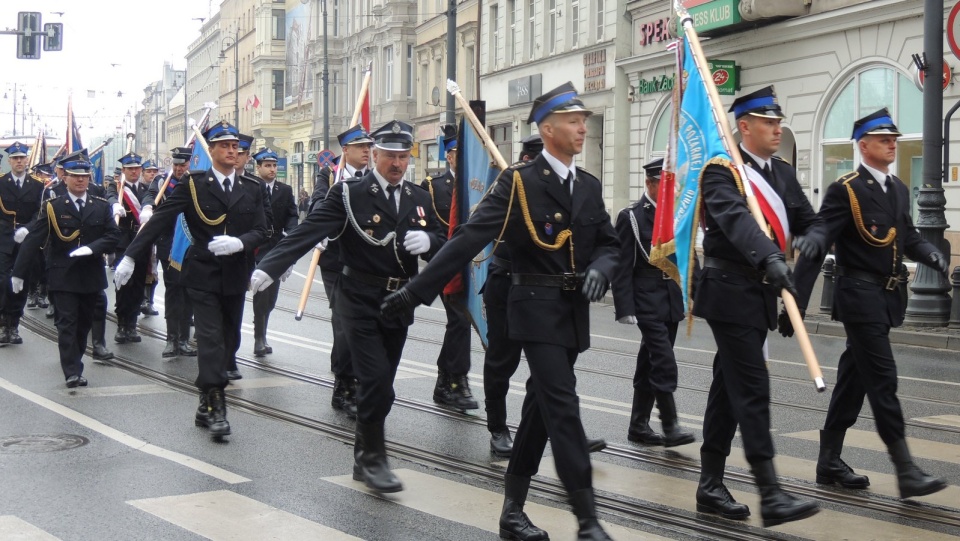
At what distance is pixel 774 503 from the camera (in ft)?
19.7

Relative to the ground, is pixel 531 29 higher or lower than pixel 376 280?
higher

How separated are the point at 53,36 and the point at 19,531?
26.9 meters

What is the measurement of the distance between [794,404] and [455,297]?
3539 millimetres

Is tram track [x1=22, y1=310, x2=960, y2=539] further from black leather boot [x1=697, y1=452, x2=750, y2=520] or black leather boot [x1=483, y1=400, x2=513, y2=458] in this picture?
black leather boot [x1=483, y1=400, x2=513, y2=458]

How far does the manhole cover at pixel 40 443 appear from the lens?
815 centimetres

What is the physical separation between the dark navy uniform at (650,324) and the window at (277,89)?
237 ft

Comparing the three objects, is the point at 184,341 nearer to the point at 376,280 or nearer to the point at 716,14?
the point at 376,280

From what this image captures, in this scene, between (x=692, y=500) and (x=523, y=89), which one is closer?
(x=692, y=500)

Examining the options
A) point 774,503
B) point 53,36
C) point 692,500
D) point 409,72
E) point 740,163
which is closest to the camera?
point 774,503

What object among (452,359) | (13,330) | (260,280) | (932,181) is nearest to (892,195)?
(260,280)

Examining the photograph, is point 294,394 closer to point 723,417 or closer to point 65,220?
point 65,220

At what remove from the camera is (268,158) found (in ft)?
48.6

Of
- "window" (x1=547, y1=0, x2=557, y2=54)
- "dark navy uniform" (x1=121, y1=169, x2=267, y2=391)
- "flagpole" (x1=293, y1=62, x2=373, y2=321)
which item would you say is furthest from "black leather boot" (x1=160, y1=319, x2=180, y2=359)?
"window" (x1=547, y1=0, x2=557, y2=54)

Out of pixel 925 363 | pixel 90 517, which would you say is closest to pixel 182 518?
pixel 90 517
